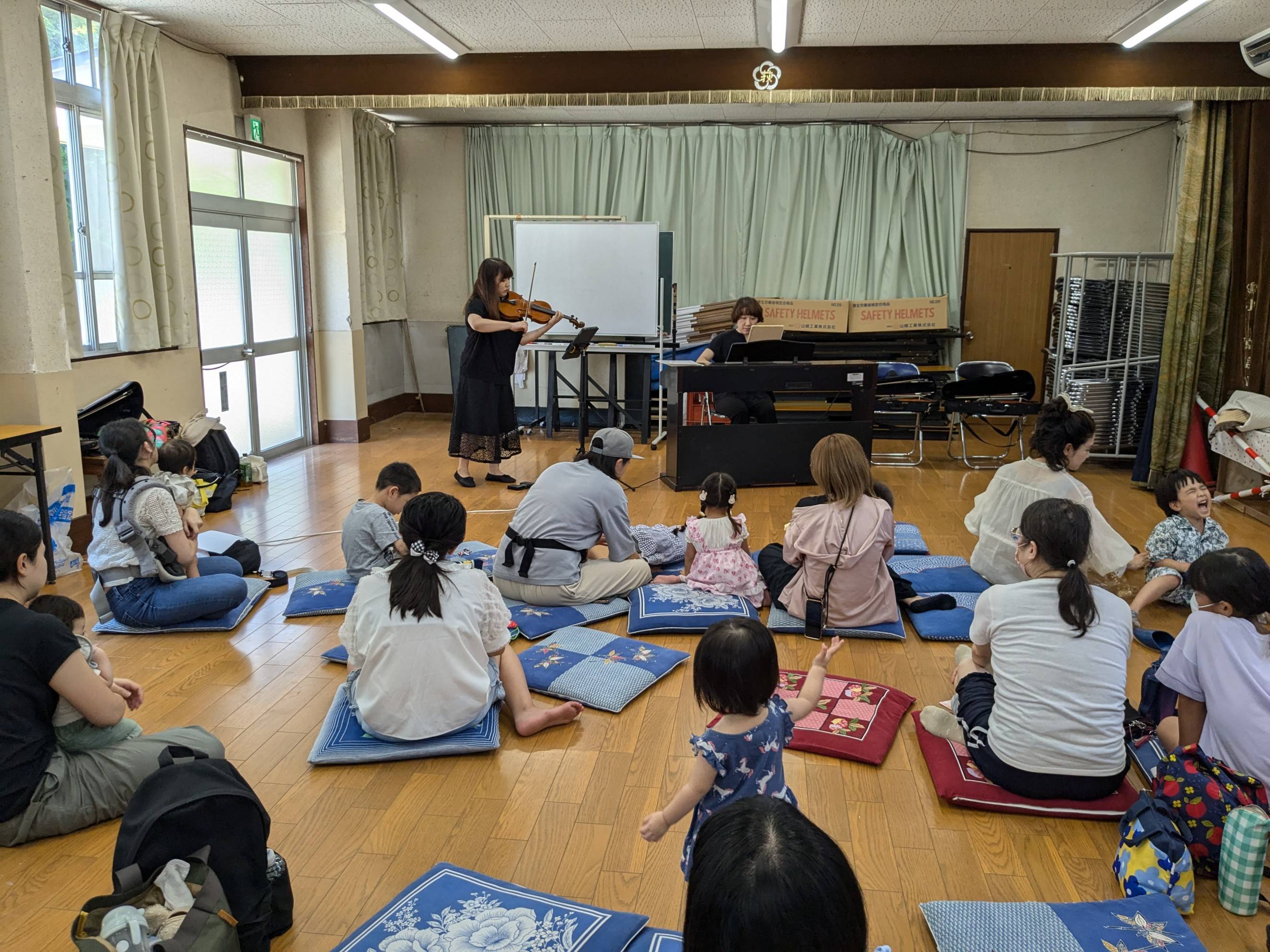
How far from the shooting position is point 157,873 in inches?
71.1

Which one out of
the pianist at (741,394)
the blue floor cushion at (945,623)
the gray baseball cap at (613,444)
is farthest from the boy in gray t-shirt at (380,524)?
the pianist at (741,394)

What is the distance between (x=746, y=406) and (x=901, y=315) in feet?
9.02

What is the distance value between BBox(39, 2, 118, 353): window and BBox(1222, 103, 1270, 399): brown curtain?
662cm

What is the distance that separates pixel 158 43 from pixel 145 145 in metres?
0.65

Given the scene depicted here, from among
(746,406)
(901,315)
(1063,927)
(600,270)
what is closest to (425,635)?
(1063,927)

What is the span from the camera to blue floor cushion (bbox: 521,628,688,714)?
3.26 m

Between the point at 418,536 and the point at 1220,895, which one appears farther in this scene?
the point at 418,536

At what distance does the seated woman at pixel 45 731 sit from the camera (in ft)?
7.38

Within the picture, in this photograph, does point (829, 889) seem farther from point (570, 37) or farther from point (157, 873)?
point (570, 37)

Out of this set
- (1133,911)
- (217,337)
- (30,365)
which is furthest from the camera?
(217,337)

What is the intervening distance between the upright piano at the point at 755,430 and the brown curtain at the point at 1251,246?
7.44ft

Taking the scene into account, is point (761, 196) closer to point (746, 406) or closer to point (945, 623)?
point (746, 406)

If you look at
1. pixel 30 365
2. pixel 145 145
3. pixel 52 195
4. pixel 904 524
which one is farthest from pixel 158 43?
pixel 904 524

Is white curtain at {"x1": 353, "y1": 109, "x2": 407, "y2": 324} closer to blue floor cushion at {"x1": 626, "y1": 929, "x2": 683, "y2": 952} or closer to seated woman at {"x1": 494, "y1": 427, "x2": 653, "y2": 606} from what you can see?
seated woman at {"x1": 494, "y1": 427, "x2": 653, "y2": 606}
